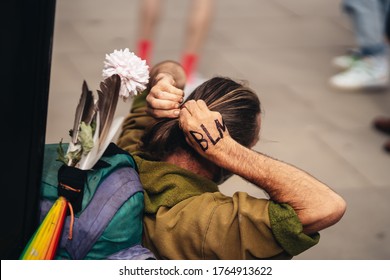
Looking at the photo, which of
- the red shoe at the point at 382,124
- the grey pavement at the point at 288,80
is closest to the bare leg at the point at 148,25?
the grey pavement at the point at 288,80

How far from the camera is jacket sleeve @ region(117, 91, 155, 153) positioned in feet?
7.62

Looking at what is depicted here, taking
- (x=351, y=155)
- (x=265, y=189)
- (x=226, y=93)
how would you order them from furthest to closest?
(x=351, y=155)
(x=226, y=93)
(x=265, y=189)

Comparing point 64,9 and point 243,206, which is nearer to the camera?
point 243,206

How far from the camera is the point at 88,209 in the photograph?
6.14 feet

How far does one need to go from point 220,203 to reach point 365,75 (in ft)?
11.1

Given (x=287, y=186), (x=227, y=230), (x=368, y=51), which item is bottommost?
(x=368, y=51)

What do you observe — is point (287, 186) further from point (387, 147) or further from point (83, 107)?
point (387, 147)

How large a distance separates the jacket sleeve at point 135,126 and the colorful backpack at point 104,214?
1.15 feet

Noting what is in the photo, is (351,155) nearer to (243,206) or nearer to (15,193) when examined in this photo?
(243,206)

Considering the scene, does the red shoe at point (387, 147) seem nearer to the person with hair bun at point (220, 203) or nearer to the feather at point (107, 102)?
the person with hair bun at point (220, 203)

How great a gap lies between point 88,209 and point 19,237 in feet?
0.61

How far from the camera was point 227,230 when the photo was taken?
1938 mm

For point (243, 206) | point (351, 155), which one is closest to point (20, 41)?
point (243, 206)

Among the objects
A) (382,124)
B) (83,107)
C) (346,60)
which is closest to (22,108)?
(83,107)
